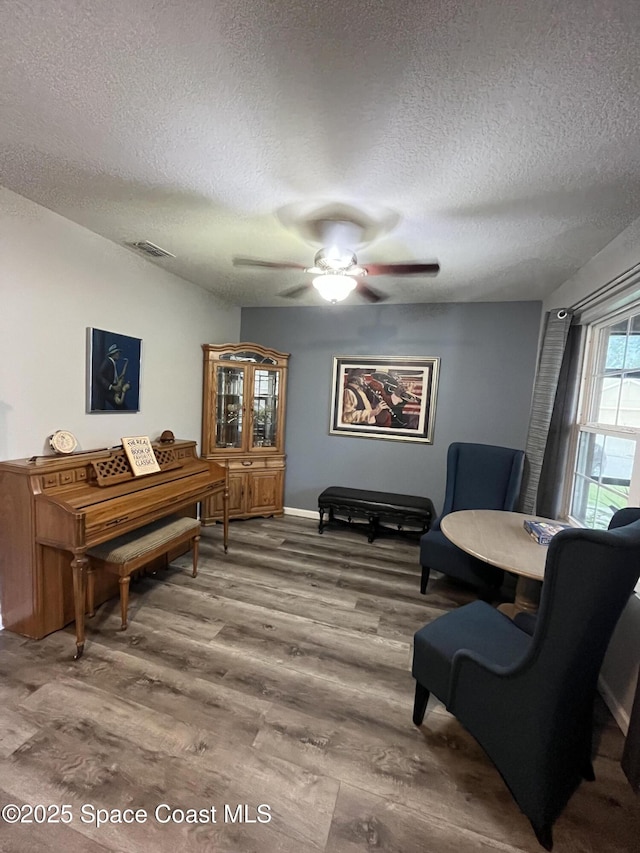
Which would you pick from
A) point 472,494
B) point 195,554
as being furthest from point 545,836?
point 195,554

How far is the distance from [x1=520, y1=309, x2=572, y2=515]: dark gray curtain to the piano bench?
2762mm

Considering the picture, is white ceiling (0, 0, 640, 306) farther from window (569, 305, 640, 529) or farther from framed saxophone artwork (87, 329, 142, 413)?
framed saxophone artwork (87, 329, 142, 413)

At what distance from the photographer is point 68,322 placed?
231 centimetres

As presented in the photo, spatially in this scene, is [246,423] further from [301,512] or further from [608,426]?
[608,426]

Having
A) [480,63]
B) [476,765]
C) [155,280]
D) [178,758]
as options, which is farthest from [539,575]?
[155,280]

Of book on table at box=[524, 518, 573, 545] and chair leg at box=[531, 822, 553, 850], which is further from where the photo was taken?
book on table at box=[524, 518, 573, 545]

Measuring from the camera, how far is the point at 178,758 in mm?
1394

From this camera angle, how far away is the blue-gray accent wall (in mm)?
3512

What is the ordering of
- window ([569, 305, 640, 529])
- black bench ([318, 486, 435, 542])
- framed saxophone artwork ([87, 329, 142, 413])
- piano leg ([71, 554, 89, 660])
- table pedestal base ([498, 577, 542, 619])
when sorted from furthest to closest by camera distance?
1. black bench ([318, 486, 435, 542])
2. framed saxophone artwork ([87, 329, 142, 413])
3. table pedestal base ([498, 577, 542, 619])
4. window ([569, 305, 640, 529])
5. piano leg ([71, 554, 89, 660])

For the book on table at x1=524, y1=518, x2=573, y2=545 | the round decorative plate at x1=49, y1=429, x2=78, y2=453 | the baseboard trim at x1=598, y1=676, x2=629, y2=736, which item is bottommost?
the baseboard trim at x1=598, y1=676, x2=629, y2=736

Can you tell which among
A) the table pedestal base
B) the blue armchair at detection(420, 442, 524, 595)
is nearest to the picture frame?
the blue armchair at detection(420, 442, 524, 595)

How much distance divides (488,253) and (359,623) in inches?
105

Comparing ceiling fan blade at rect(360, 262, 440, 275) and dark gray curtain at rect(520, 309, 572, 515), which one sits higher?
ceiling fan blade at rect(360, 262, 440, 275)

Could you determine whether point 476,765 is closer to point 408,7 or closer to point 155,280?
point 408,7
